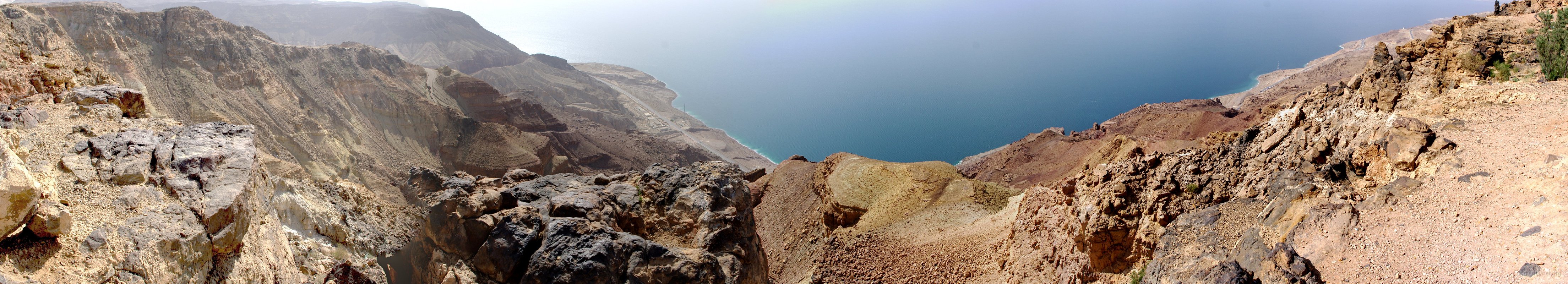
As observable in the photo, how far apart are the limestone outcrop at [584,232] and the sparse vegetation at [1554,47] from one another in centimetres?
1418

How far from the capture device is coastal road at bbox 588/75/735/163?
294ft

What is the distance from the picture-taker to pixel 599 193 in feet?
42.3

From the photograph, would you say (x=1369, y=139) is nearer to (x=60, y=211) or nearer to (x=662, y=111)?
(x=60, y=211)

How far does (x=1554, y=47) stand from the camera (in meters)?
12.5

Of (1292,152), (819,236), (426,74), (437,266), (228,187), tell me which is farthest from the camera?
(426,74)

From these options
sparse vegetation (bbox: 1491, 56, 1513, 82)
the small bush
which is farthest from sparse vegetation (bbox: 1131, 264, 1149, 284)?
sparse vegetation (bbox: 1491, 56, 1513, 82)

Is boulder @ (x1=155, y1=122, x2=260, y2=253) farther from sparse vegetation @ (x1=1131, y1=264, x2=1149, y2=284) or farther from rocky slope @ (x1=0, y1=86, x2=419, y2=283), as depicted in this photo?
sparse vegetation @ (x1=1131, y1=264, x2=1149, y2=284)

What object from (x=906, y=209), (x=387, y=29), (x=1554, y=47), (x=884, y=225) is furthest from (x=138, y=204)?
(x=387, y=29)

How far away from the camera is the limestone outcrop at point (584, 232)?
10117mm

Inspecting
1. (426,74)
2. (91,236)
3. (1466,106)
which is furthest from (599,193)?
(426,74)

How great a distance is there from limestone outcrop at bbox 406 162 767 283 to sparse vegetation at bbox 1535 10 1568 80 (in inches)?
558

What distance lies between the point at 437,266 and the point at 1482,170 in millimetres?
15484

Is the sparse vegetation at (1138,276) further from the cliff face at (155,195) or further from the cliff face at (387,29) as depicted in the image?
the cliff face at (387,29)

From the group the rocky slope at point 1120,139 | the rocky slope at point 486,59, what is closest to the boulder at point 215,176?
the rocky slope at point 1120,139
